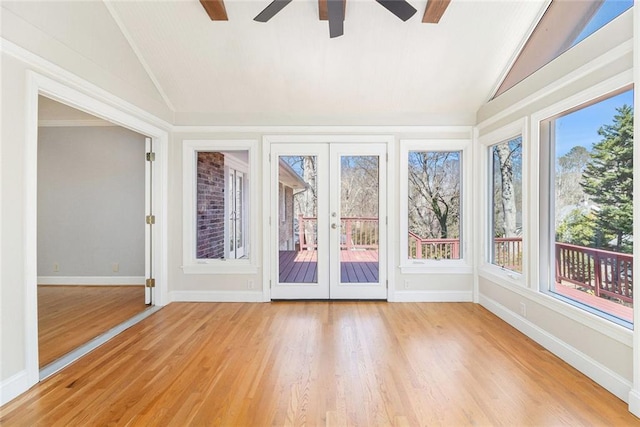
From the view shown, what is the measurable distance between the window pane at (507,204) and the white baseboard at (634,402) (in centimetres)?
150

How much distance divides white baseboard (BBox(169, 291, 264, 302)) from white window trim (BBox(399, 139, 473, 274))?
204 centimetres

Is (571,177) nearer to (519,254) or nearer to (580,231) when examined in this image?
(580,231)

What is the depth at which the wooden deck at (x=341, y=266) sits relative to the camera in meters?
4.23

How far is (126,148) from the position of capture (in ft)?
16.4

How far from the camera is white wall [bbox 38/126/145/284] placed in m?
4.97

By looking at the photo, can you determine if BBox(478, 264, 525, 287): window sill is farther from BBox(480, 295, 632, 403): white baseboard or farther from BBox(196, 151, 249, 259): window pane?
BBox(196, 151, 249, 259): window pane

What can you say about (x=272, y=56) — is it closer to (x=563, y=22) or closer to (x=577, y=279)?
(x=563, y=22)

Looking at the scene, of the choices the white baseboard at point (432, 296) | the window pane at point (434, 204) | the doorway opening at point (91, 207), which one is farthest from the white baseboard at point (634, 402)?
the doorway opening at point (91, 207)

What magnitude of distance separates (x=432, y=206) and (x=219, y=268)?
3004 mm

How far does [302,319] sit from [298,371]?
3.74 ft

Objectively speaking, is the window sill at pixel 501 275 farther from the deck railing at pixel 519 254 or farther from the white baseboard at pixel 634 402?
the white baseboard at pixel 634 402

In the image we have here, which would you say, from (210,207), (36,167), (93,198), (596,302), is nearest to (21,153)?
(36,167)

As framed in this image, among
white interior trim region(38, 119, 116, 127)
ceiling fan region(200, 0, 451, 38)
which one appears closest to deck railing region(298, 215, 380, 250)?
ceiling fan region(200, 0, 451, 38)

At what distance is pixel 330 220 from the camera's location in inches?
165
